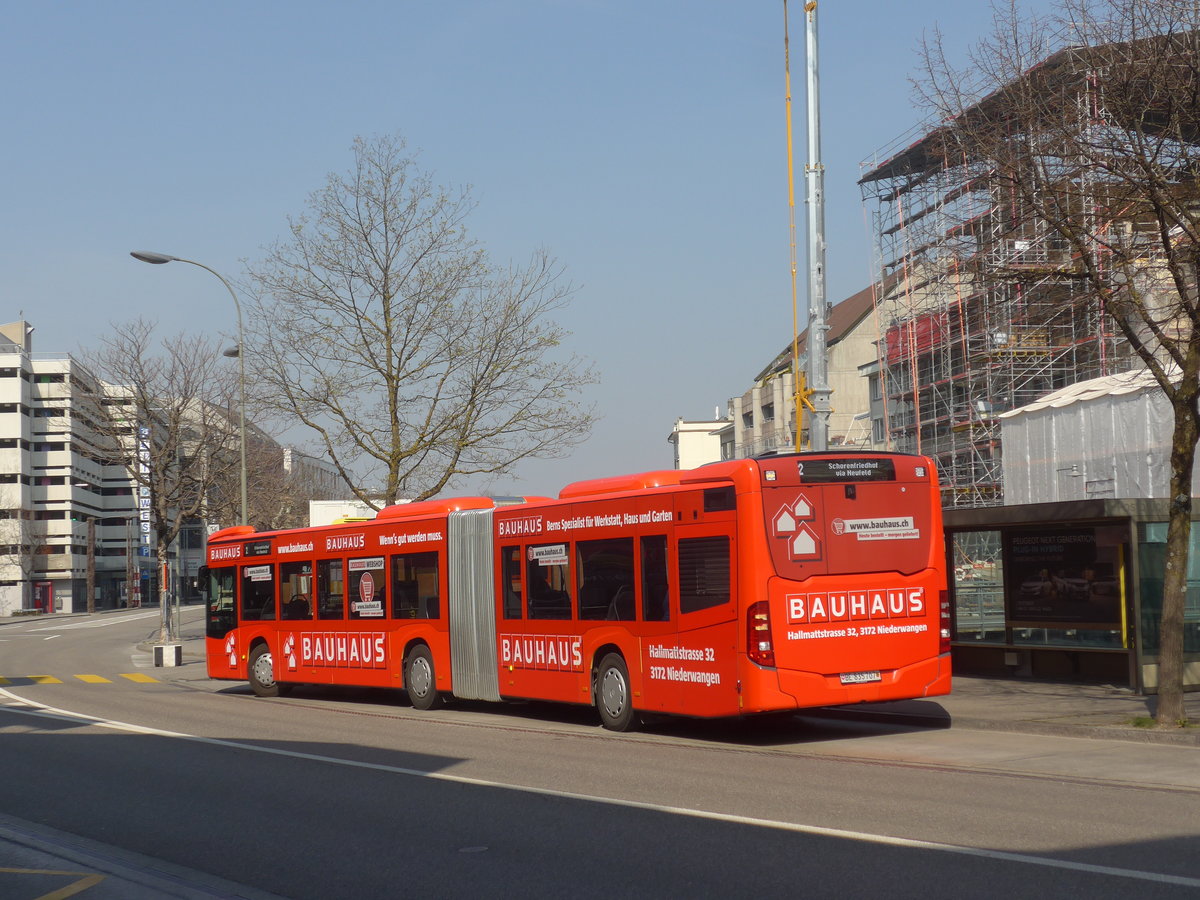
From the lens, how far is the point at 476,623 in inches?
714

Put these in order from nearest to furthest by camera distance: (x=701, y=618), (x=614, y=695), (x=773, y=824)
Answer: (x=773, y=824) → (x=701, y=618) → (x=614, y=695)

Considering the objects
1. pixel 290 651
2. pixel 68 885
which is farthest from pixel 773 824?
pixel 290 651

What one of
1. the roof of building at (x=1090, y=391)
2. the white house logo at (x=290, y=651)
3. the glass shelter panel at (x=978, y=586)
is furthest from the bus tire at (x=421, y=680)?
the roof of building at (x=1090, y=391)

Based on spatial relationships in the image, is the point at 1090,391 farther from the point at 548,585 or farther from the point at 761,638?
the point at 761,638

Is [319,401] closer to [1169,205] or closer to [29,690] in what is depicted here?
[29,690]

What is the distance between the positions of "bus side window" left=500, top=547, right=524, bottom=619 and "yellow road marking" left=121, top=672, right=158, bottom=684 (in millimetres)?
14362

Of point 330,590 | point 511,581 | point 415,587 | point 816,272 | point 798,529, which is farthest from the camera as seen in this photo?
point 330,590

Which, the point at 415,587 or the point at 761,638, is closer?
the point at 761,638

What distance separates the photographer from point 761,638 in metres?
13.2

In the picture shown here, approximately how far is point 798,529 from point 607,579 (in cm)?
287

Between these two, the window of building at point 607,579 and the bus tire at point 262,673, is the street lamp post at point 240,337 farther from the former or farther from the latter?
the window of building at point 607,579

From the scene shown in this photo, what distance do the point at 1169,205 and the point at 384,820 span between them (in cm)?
967

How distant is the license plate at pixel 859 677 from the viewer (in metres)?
13.6


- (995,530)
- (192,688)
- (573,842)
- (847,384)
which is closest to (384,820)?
(573,842)
